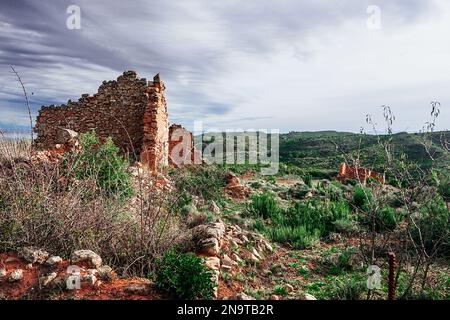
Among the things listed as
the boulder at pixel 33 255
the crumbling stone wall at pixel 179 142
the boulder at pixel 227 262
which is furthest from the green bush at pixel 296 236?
the crumbling stone wall at pixel 179 142

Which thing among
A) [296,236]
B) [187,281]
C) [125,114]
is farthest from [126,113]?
[187,281]

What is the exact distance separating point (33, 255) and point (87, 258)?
1.93ft

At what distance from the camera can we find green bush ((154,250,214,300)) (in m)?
3.67

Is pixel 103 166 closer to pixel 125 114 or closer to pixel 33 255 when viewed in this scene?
pixel 33 255

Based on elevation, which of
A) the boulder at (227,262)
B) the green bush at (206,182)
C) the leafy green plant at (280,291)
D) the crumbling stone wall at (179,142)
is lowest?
the leafy green plant at (280,291)

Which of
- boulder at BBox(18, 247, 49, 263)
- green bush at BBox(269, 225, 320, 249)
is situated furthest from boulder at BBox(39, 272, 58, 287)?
green bush at BBox(269, 225, 320, 249)

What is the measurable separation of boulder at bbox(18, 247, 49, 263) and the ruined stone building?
7.40 meters

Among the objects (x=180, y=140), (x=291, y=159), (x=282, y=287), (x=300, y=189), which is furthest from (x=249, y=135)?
(x=282, y=287)

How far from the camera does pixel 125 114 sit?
12148 millimetres

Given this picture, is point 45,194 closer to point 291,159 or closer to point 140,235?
point 140,235

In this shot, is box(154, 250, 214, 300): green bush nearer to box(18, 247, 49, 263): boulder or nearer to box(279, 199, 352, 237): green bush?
box(18, 247, 49, 263): boulder

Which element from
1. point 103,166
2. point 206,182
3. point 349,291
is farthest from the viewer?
point 206,182

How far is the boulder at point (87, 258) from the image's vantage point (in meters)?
4.04

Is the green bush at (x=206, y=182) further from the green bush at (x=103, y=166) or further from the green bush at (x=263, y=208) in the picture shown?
the green bush at (x=103, y=166)
